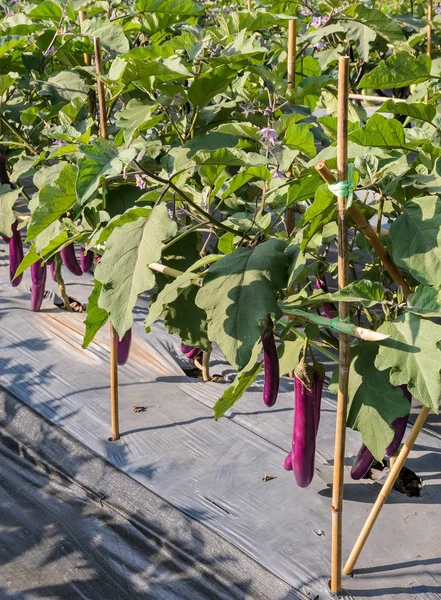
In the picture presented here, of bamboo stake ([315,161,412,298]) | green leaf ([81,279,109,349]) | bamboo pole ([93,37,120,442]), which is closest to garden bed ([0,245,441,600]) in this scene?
bamboo pole ([93,37,120,442])

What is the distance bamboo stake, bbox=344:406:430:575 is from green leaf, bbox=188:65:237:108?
2.32ft

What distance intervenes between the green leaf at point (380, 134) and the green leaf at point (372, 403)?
33 centimetres

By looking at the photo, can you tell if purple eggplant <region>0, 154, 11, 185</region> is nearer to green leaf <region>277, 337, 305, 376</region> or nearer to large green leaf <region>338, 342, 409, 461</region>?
green leaf <region>277, 337, 305, 376</region>

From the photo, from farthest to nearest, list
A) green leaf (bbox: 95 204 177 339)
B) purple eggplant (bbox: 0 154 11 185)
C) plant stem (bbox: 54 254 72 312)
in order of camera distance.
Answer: plant stem (bbox: 54 254 72 312) < purple eggplant (bbox: 0 154 11 185) < green leaf (bbox: 95 204 177 339)

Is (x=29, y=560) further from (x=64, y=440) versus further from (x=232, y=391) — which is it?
(x=232, y=391)

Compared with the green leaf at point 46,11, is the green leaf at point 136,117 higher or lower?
lower

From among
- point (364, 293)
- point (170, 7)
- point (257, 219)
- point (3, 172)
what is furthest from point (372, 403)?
point (3, 172)

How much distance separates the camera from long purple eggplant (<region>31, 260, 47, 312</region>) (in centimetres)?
232

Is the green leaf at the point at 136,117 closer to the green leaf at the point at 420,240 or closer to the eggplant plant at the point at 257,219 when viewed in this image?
the eggplant plant at the point at 257,219

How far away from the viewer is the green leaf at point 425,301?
114 centimetres

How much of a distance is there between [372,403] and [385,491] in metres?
0.21

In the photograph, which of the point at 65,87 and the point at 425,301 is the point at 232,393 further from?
the point at 65,87

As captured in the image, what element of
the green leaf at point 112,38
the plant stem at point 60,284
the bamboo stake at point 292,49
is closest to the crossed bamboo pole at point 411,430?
the bamboo stake at point 292,49

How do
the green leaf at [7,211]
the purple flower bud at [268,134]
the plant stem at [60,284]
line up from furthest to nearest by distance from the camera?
the plant stem at [60,284]
the green leaf at [7,211]
the purple flower bud at [268,134]
